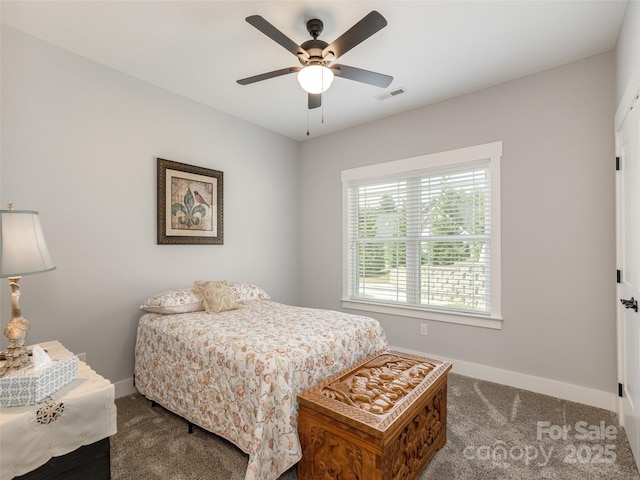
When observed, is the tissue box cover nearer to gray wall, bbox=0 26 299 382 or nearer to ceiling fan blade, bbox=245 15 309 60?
gray wall, bbox=0 26 299 382

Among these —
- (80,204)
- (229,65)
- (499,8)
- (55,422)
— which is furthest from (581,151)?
(80,204)

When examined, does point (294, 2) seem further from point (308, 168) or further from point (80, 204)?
point (308, 168)

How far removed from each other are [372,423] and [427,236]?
2.44 meters

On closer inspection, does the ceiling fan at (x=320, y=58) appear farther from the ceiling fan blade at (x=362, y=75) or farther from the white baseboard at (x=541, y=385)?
the white baseboard at (x=541, y=385)

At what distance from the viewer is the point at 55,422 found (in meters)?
1.27

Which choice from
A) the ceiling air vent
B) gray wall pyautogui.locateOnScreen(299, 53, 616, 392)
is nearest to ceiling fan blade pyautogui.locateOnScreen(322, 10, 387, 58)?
the ceiling air vent

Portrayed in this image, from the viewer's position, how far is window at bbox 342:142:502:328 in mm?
3152

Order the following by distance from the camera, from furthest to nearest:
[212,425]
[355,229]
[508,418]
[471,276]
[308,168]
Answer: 1. [308,168]
2. [355,229]
3. [471,276]
4. [508,418]
5. [212,425]

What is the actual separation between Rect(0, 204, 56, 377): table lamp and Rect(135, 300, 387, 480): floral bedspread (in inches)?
34.9

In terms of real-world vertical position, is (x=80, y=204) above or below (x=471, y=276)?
above

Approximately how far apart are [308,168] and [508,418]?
11.6ft

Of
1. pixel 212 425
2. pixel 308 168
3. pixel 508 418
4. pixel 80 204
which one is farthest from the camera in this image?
pixel 308 168

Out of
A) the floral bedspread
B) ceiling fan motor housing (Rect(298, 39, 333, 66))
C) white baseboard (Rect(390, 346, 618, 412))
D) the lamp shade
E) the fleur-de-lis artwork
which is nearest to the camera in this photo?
the lamp shade

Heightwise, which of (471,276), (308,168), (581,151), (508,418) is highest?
(308,168)
